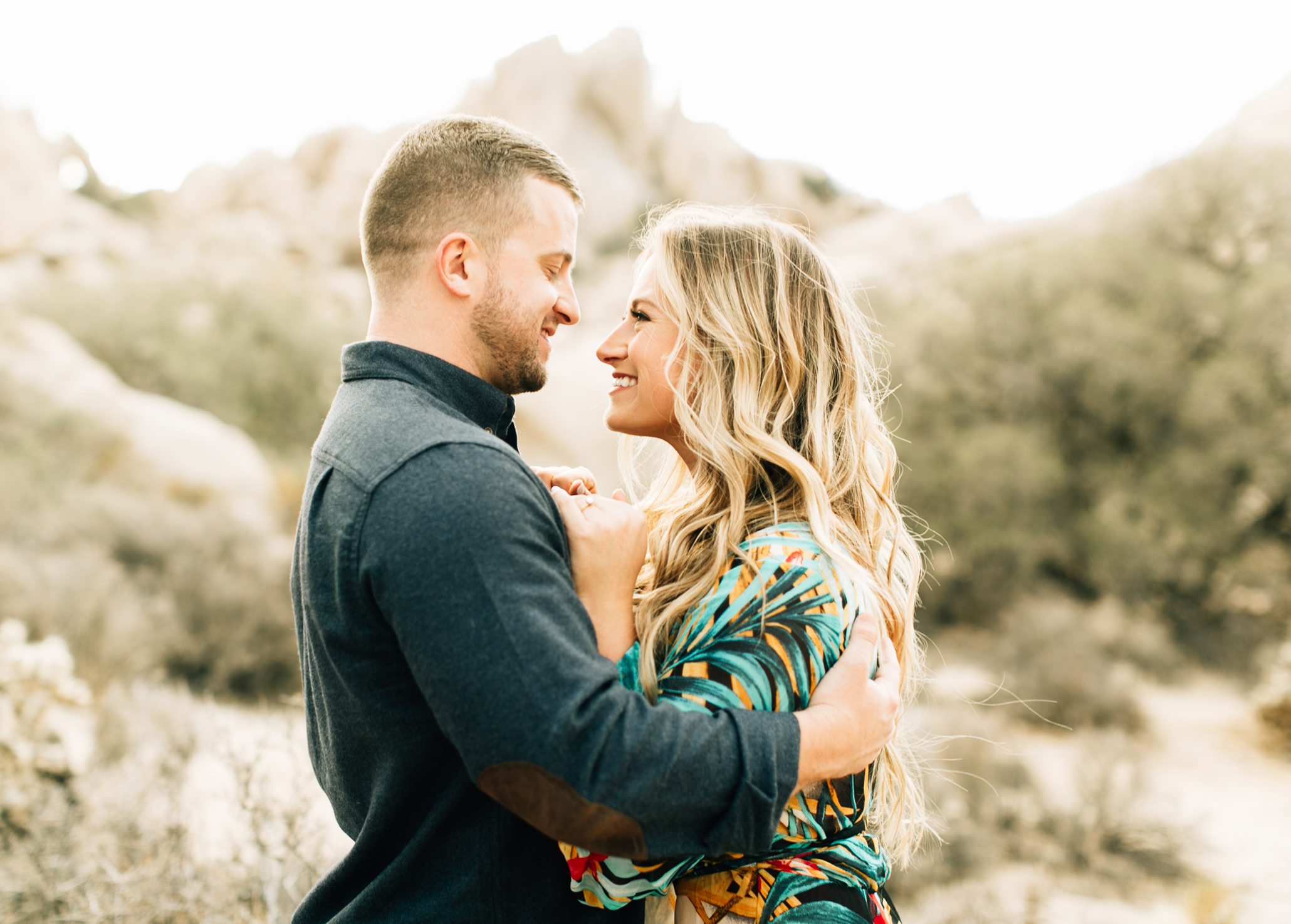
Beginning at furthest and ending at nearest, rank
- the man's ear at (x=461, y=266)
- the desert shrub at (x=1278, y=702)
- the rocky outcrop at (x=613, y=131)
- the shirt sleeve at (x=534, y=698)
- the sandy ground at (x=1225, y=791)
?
the rocky outcrop at (x=613, y=131) < the desert shrub at (x=1278, y=702) < the sandy ground at (x=1225, y=791) < the man's ear at (x=461, y=266) < the shirt sleeve at (x=534, y=698)

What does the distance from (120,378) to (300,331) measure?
3.91 meters

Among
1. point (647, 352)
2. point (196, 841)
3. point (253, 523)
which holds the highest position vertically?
point (647, 352)

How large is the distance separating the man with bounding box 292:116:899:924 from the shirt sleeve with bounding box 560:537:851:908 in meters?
0.06

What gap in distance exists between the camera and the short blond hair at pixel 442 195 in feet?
5.42

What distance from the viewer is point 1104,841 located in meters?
6.62

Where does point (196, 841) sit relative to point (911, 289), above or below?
below

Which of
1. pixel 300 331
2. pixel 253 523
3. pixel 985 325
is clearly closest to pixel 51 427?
pixel 253 523

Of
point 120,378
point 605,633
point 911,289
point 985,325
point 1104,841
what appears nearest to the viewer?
point 605,633

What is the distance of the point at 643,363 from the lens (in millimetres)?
1892

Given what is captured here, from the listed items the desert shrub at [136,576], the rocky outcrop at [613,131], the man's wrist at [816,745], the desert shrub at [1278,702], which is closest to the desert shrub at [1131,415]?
the desert shrub at [1278,702]

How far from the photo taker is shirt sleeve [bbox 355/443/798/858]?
3.49 ft

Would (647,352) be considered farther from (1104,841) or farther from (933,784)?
(1104,841)

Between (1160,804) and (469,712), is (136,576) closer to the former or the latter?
(469,712)

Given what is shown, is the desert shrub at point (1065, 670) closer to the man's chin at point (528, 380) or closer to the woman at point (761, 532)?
the woman at point (761, 532)
